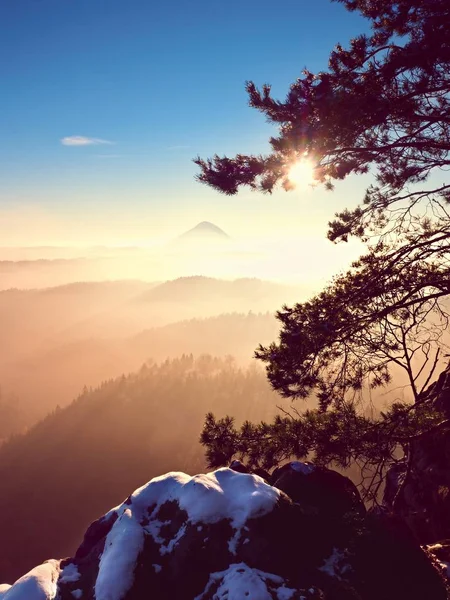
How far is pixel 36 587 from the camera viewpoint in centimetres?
619

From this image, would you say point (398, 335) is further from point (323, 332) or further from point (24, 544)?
point (24, 544)

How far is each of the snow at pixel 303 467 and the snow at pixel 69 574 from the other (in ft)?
16.5

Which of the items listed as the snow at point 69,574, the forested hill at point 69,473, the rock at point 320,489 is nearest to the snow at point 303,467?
the rock at point 320,489

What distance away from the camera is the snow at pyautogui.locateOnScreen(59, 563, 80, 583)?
648 centimetres

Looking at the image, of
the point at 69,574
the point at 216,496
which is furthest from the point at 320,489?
the point at 69,574

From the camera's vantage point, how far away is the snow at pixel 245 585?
5141 mm

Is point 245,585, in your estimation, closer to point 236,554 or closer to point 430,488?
point 236,554

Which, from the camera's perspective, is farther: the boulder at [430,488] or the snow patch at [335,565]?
the boulder at [430,488]

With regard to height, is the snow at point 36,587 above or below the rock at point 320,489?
A: below

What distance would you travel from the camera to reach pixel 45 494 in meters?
157

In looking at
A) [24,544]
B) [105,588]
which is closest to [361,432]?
[105,588]

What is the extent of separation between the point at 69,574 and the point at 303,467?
212 inches

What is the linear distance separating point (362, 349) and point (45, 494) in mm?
191412

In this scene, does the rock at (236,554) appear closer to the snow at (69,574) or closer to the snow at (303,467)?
the snow at (69,574)
